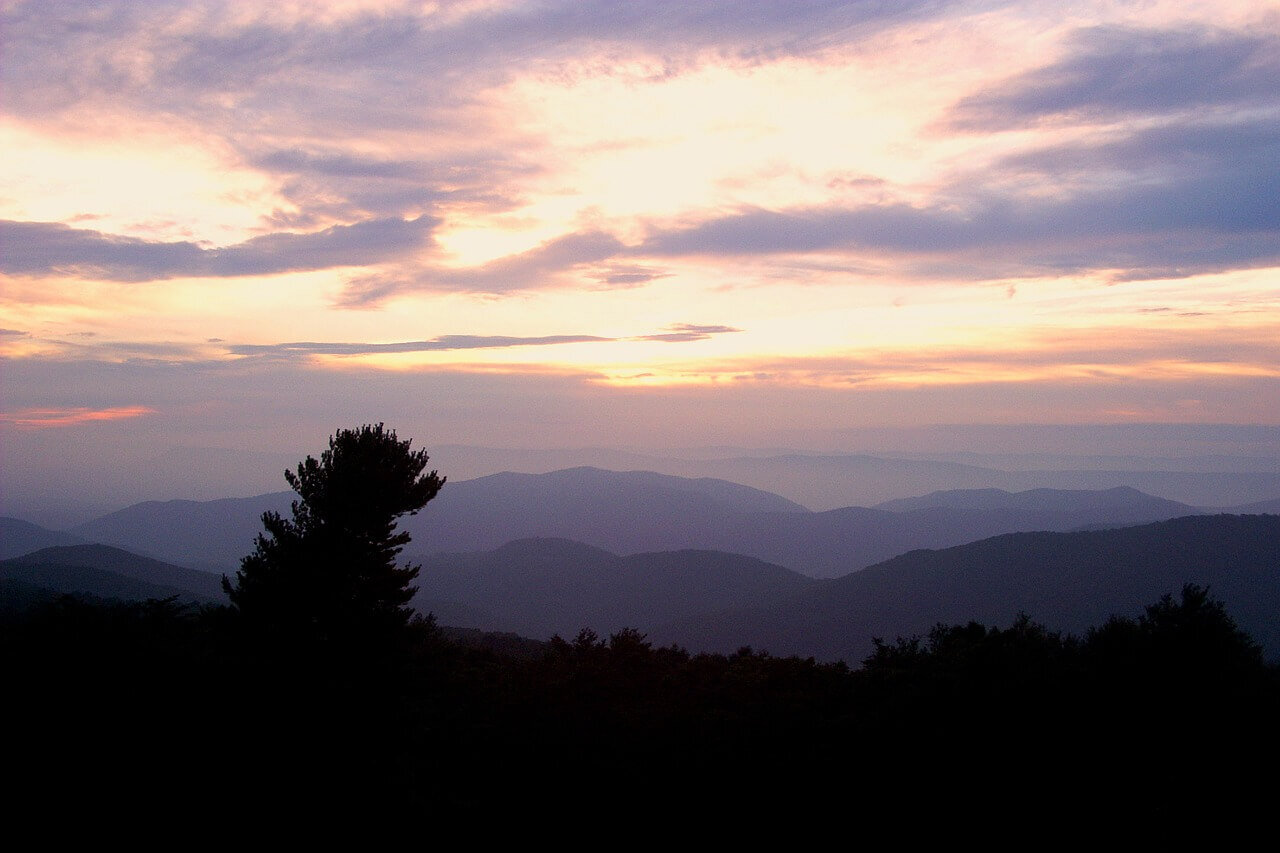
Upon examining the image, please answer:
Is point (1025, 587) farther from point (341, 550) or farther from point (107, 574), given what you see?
point (341, 550)

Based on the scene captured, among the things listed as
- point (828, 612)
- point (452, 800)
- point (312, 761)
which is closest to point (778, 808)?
point (452, 800)

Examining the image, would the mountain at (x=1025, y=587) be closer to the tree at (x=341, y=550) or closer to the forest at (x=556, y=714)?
the forest at (x=556, y=714)

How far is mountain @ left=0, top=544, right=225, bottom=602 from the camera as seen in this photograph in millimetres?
136125

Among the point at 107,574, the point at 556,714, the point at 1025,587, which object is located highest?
the point at 556,714

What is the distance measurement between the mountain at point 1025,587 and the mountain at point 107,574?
87136mm

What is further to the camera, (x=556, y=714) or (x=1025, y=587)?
(x=1025, y=587)

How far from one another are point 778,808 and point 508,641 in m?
49.1

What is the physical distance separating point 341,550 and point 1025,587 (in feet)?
583

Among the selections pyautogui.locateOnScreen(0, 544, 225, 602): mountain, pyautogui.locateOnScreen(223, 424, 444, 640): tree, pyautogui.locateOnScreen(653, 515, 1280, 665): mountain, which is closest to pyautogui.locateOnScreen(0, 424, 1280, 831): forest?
pyautogui.locateOnScreen(223, 424, 444, 640): tree

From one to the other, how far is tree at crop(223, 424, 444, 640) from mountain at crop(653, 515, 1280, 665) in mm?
131073

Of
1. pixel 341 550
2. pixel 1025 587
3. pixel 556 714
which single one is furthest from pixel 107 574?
pixel 1025 587

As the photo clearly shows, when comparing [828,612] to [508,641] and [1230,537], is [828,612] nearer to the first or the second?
[1230,537]

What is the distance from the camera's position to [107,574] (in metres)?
149

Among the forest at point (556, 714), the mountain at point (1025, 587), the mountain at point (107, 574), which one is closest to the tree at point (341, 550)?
the forest at point (556, 714)
